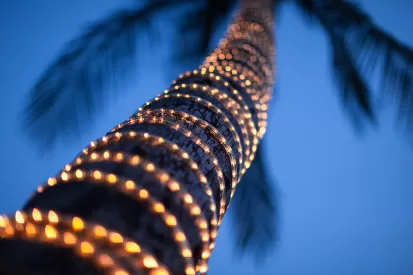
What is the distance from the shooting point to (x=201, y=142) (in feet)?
3.76

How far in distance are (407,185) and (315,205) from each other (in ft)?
15.8

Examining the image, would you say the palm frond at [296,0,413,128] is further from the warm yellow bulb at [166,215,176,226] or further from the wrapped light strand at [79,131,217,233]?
the warm yellow bulb at [166,215,176,226]

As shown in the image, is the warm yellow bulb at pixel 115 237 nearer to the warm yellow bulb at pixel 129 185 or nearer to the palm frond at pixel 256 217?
the warm yellow bulb at pixel 129 185

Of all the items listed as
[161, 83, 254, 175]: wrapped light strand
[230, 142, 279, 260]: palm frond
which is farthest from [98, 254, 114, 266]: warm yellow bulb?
[230, 142, 279, 260]: palm frond

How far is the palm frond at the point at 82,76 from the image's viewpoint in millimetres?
2643

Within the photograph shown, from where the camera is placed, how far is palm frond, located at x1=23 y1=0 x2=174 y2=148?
264 centimetres

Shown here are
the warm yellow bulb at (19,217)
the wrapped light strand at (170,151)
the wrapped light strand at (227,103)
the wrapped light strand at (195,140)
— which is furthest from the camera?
the wrapped light strand at (227,103)

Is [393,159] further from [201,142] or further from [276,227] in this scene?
[201,142]

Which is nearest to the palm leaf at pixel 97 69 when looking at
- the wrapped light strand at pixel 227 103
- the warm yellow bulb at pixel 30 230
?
the wrapped light strand at pixel 227 103

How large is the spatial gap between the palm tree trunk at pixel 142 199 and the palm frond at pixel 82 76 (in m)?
1.43

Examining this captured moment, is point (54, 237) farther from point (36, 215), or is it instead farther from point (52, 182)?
point (52, 182)

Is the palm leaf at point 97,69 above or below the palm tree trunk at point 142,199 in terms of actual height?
above

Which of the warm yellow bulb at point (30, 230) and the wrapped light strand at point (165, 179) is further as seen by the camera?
the wrapped light strand at point (165, 179)

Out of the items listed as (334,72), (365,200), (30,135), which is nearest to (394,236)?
(365,200)
